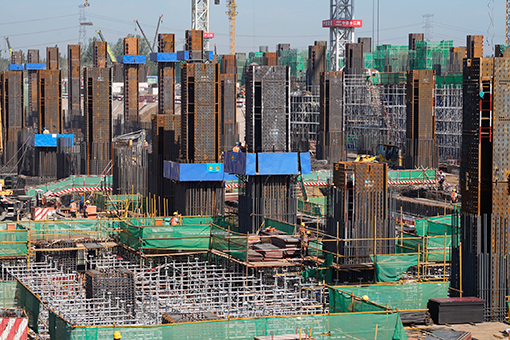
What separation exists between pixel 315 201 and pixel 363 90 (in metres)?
43.7

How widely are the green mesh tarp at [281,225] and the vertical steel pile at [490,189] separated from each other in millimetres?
9275

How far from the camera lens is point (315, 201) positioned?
4347 cm

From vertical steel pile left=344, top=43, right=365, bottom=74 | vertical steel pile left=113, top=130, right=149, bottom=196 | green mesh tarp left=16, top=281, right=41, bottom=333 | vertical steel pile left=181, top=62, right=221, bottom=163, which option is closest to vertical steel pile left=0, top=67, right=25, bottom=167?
vertical steel pile left=113, top=130, right=149, bottom=196

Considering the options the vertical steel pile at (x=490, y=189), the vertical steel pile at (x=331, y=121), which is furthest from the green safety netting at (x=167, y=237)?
the vertical steel pile at (x=331, y=121)

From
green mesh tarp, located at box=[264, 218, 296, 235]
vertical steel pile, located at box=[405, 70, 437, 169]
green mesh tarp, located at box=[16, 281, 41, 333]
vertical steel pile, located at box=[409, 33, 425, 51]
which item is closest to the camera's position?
green mesh tarp, located at box=[16, 281, 41, 333]

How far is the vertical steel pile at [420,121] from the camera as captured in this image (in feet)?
199

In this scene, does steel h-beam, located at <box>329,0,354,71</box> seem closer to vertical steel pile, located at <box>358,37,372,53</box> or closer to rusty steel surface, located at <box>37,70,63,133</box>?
vertical steel pile, located at <box>358,37,372,53</box>

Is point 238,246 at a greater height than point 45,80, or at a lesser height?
lesser

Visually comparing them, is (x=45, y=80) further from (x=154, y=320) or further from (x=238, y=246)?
(x=154, y=320)

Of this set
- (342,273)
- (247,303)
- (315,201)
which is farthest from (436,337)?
(315,201)

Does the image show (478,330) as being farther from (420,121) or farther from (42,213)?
(420,121)

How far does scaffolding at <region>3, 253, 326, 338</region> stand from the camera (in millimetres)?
22266

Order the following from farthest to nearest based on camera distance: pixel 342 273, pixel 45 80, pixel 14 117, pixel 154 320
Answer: pixel 14 117 < pixel 45 80 < pixel 342 273 < pixel 154 320

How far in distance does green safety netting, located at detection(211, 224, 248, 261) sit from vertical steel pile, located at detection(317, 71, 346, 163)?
3964 centimetres
